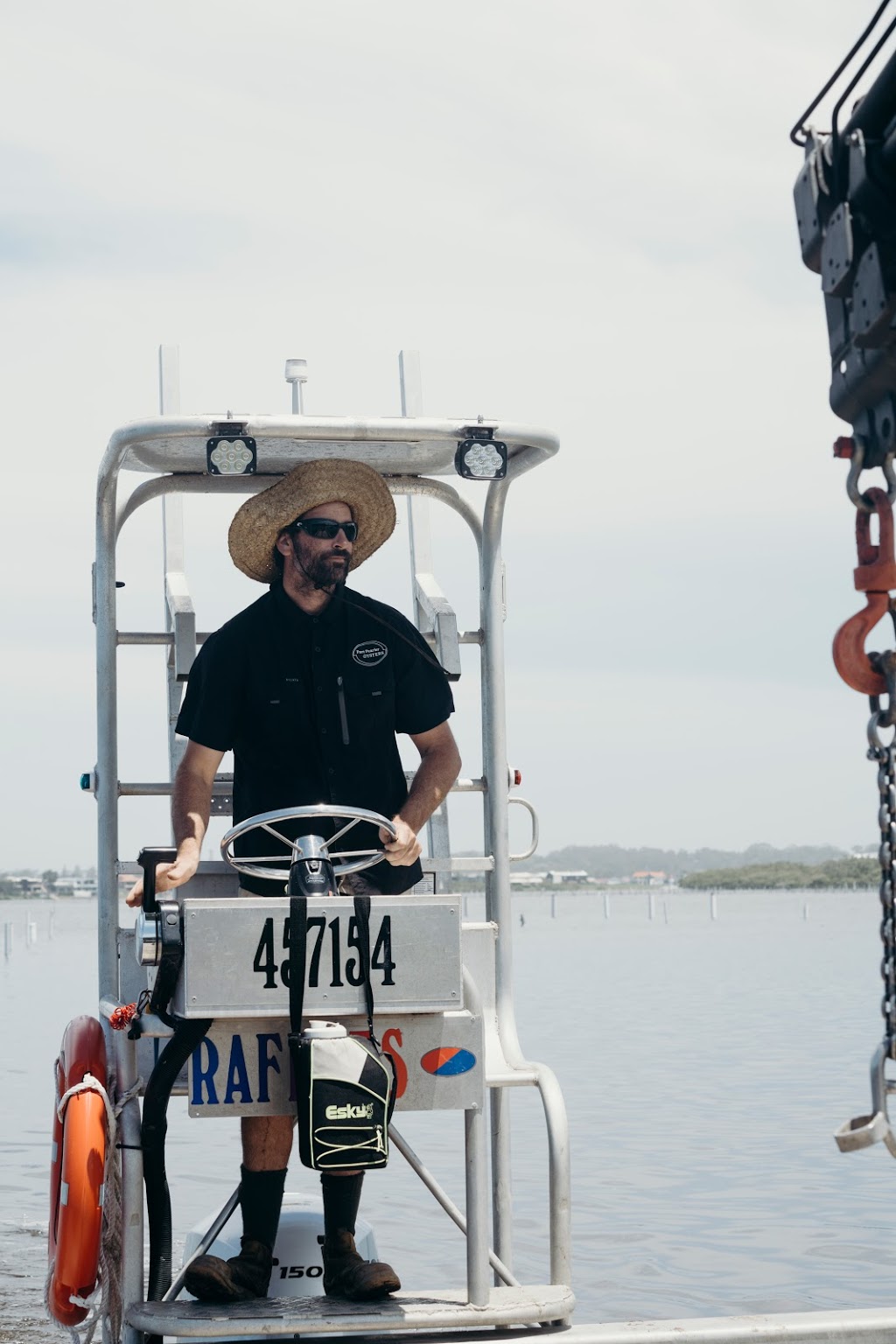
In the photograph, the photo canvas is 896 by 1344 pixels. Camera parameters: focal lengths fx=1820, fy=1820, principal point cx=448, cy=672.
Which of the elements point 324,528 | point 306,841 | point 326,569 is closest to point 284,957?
point 306,841

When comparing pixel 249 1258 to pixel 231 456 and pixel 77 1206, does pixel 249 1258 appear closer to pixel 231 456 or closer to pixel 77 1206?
pixel 77 1206

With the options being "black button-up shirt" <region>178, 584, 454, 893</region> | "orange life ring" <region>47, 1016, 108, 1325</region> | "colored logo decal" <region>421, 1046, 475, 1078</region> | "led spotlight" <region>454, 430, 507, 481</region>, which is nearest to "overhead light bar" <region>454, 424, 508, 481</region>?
"led spotlight" <region>454, 430, 507, 481</region>

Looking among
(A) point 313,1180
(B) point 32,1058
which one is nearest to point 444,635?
(A) point 313,1180

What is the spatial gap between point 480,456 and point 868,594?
1.98m

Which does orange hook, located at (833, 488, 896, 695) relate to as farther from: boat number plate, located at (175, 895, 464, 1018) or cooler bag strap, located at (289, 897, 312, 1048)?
cooler bag strap, located at (289, 897, 312, 1048)

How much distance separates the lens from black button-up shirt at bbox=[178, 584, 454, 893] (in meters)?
5.21

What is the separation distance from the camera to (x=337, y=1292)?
180 inches

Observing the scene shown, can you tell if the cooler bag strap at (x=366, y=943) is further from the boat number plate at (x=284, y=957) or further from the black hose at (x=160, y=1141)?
the black hose at (x=160, y=1141)

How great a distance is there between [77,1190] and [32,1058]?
19.1 meters

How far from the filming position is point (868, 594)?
11.5ft

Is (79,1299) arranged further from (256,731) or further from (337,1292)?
(256,731)

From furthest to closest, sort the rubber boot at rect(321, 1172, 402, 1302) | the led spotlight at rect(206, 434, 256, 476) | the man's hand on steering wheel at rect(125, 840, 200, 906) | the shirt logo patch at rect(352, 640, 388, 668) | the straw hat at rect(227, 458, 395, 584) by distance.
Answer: the straw hat at rect(227, 458, 395, 584) < the shirt logo patch at rect(352, 640, 388, 668) < the led spotlight at rect(206, 434, 256, 476) < the man's hand on steering wheel at rect(125, 840, 200, 906) < the rubber boot at rect(321, 1172, 402, 1302)

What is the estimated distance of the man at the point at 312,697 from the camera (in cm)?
520

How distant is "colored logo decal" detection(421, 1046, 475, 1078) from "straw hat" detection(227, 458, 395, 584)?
1.73 meters
